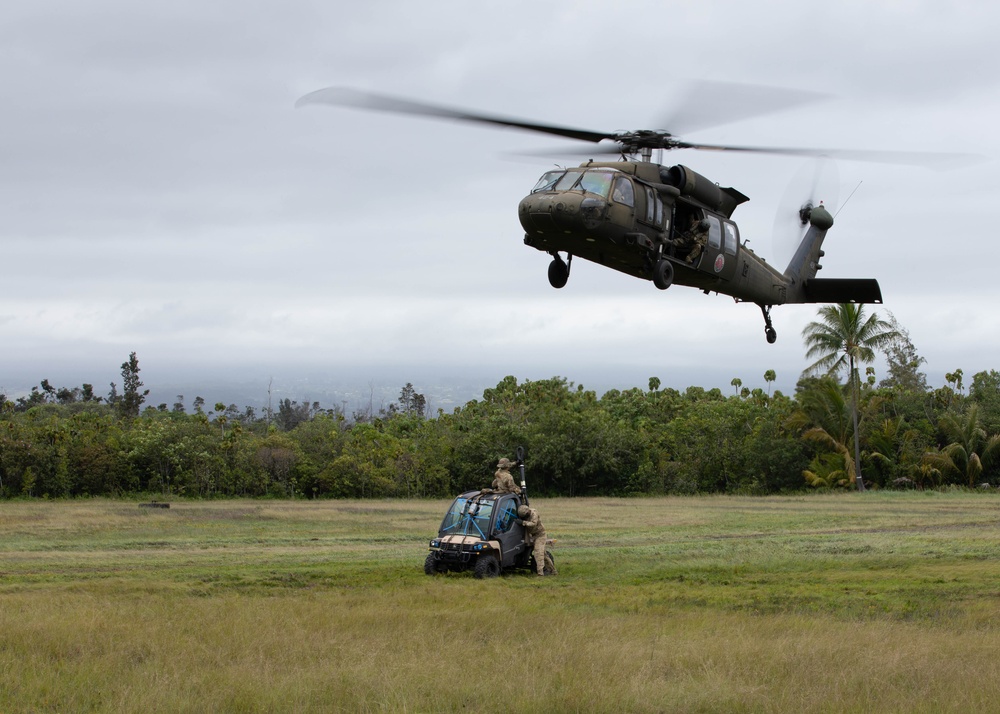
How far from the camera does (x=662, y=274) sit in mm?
14859

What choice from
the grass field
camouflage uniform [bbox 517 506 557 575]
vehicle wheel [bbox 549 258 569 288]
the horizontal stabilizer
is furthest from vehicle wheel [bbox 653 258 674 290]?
the horizontal stabilizer

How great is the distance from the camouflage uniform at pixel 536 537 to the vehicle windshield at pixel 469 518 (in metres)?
0.72

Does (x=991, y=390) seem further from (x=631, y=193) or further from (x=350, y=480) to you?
(x=631, y=193)

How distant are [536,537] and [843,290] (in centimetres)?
754

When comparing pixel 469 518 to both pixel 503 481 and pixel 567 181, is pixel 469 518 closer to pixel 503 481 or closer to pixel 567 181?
pixel 503 481

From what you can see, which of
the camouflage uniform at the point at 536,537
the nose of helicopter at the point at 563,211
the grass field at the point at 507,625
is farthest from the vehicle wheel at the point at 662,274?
the camouflage uniform at the point at 536,537

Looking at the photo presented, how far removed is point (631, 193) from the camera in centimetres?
1446

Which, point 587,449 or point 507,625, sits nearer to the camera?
point 507,625

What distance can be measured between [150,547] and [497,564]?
29.8 ft

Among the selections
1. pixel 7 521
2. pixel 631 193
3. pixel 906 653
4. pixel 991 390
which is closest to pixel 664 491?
pixel 991 390

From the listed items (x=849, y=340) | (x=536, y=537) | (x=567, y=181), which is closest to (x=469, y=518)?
(x=536, y=537)

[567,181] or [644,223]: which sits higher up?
[567,181]

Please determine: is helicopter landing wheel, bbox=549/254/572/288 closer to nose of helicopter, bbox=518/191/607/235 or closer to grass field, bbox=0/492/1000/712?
nose of helicopter, bbox=518/191/607/235

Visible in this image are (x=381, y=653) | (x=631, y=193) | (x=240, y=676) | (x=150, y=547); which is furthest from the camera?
(x=150, y=547)
